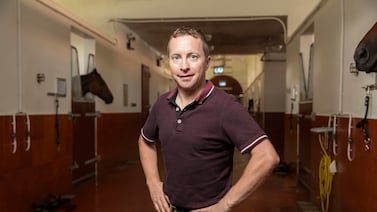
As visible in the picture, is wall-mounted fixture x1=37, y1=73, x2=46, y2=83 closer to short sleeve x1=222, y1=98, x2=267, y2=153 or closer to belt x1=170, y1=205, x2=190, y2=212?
belt x1=170, y1=205, x2=190, y2=212

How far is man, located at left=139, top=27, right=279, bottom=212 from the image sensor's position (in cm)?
116

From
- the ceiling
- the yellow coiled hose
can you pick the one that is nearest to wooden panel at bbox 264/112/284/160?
the ceiling

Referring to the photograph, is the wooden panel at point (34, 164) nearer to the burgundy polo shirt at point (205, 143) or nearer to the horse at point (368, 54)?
the burgundy polo shirt at point (205, 143)

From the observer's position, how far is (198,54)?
1.24 meters

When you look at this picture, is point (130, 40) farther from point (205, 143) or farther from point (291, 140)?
point (205, 143)

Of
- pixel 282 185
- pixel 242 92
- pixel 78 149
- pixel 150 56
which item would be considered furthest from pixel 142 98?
pixel 242 92

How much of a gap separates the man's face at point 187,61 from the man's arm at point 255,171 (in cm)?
31

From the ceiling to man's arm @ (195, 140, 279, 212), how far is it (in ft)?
18.5

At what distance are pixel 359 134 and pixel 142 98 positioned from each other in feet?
21.4

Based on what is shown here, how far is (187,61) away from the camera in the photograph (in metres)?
1.23

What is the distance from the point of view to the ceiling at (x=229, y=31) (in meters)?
6.76

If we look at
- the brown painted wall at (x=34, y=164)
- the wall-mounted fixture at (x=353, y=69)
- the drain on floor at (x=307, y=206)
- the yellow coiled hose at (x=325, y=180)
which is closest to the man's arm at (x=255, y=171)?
the wall-mounted fixture at (x=353, y=69)

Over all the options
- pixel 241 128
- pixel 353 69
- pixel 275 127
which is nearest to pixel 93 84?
pixel 353 69

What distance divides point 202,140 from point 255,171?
198 mm
